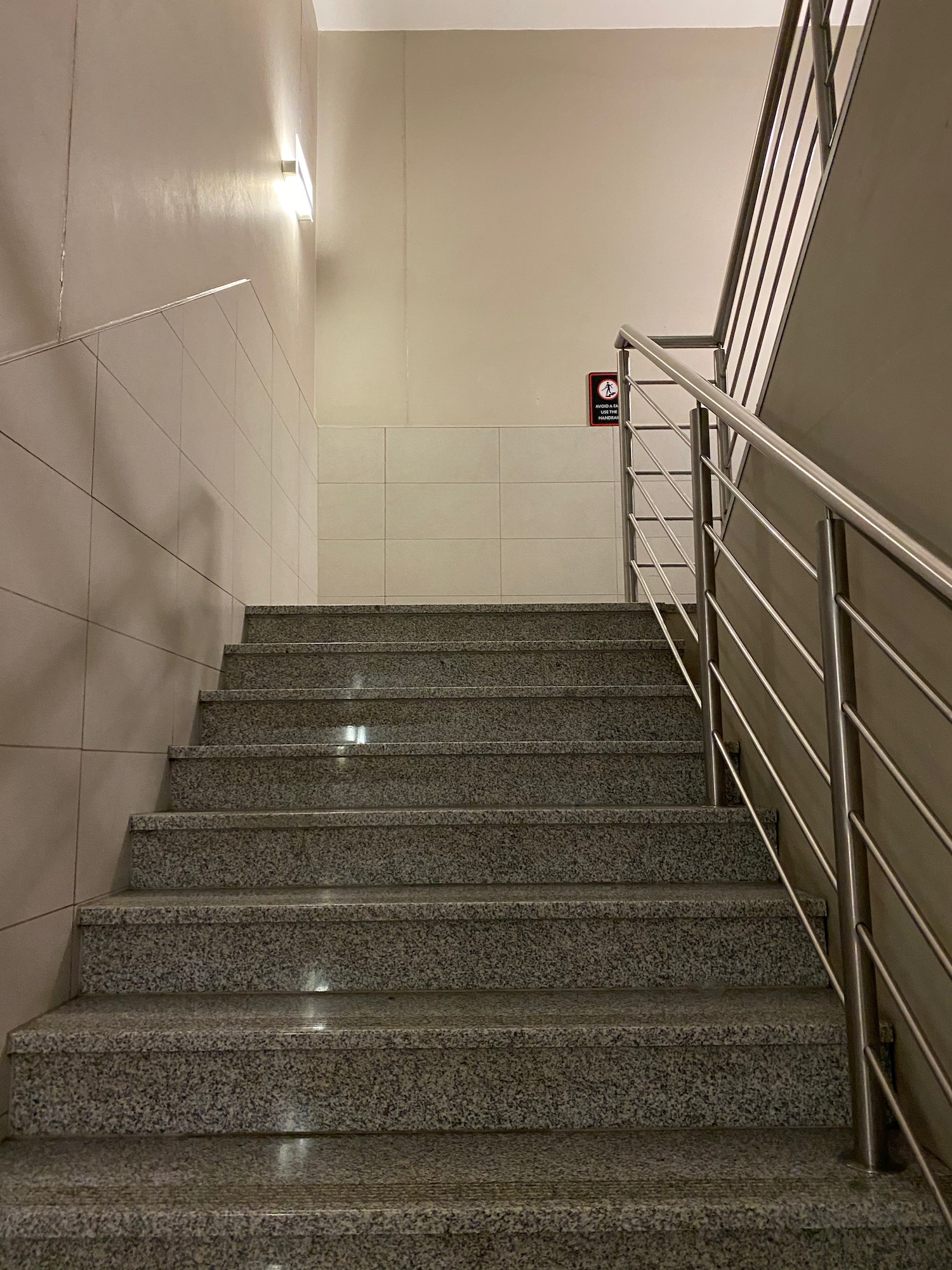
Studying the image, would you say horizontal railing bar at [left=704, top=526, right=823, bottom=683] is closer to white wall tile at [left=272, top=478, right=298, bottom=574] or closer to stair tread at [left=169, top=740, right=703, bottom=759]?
stair tread at [left=169, top=740, right=703, bottom=759]

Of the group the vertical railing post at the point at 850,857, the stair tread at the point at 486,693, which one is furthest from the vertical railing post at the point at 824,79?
the stair tread at the point at 486,693

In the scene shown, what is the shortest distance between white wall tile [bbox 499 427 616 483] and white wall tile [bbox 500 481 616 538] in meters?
0.04

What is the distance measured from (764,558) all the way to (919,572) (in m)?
1.01

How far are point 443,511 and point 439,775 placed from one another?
2.87 metres

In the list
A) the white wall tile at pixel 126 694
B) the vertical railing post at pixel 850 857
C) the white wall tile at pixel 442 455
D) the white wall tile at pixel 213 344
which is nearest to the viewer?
the vertical railing post at pixel 850 857

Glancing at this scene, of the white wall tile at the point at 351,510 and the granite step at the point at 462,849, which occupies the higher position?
the white wall tile at the point at 351,510

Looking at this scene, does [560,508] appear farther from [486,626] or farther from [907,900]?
[907,900]

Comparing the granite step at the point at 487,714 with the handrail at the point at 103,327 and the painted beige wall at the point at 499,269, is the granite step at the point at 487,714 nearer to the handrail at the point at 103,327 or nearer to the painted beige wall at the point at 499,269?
the handrail at the point at 103,327

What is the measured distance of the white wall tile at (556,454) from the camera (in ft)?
16.1

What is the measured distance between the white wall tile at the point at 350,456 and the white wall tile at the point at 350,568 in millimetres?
350

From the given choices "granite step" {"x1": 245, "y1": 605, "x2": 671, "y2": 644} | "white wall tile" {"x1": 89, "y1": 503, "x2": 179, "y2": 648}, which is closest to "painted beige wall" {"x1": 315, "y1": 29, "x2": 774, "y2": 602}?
"granite step" {"x1": 245, "y1": 605, "x2": 671, "y2": 644}

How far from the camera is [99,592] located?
1.86 m

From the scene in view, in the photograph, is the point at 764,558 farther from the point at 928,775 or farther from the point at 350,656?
the point at 350,656

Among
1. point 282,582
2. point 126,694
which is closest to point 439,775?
point 126,694
